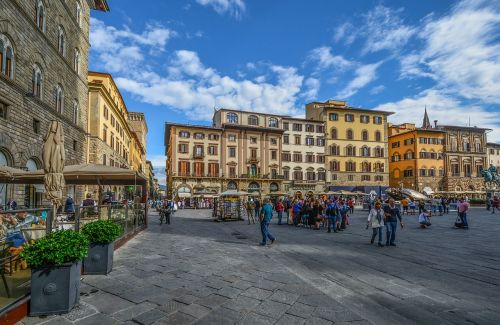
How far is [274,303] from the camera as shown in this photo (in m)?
4.76

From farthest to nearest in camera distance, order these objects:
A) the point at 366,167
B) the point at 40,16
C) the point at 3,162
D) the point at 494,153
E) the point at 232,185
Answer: the point at 494,153, the point at 366,167, the point at 232,185, the point at 40,16, the point at 3,162

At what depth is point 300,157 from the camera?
53.4 m

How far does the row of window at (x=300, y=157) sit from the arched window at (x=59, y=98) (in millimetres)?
36957

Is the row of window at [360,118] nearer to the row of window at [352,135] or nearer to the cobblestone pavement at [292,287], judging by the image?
the row of window at [352,135]

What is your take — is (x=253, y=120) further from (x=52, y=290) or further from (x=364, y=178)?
(x=52, y=290)

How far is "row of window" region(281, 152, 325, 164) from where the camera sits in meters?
52.8

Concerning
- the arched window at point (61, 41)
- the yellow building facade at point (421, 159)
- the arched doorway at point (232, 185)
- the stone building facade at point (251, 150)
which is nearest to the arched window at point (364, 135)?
the yellow building facade at point (421, 159)

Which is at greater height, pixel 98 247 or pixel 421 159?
pixel 421 159

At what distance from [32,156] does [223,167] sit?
34.0 metres

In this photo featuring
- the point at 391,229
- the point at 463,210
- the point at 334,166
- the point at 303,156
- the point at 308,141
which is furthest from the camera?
the point at 334,166

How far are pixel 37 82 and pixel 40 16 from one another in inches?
140

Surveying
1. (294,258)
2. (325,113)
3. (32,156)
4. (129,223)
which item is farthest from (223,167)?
(294,258)

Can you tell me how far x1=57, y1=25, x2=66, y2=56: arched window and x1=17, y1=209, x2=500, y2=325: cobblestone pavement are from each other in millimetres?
15577

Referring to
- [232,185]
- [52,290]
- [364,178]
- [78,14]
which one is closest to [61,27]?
[78,14]
